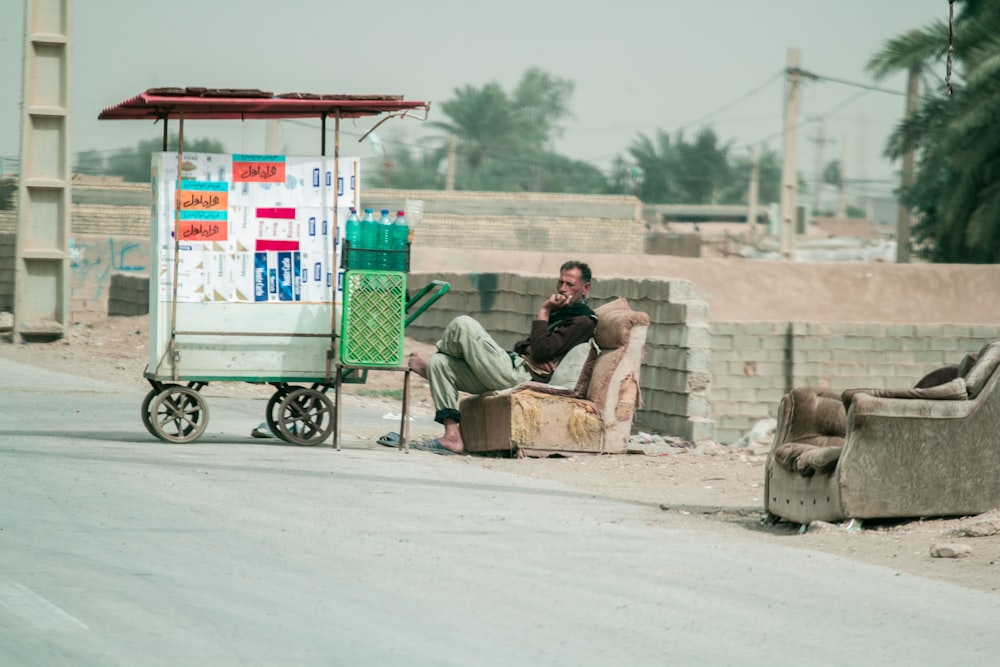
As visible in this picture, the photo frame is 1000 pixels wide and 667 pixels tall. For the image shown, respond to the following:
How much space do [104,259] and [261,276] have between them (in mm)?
24780

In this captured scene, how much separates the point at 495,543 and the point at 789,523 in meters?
2.11

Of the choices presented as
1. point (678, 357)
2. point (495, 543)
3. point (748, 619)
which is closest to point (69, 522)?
point (495, 543)

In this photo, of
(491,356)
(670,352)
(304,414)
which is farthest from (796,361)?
(304,414)

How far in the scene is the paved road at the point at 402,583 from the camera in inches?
189

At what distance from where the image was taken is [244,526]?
6.99 m

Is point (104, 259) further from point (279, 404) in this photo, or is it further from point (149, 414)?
point (149, 414)

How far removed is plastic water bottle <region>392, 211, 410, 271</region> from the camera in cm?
1005

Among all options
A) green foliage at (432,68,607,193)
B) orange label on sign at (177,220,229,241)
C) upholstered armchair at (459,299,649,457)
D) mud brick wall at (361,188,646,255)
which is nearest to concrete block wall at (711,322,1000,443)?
upholstered armchair at (459,299,649,457)

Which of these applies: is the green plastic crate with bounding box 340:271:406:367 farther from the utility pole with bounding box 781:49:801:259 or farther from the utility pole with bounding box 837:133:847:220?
the utility pole with bounding box 837:133:847:220

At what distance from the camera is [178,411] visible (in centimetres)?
1032

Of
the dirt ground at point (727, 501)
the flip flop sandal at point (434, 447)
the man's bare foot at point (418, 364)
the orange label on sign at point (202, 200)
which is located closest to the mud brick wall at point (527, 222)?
the dirt ground at point (727, 501)

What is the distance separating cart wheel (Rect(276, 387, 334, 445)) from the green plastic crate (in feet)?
2.10

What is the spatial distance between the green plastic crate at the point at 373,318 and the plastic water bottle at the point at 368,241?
0.24ft

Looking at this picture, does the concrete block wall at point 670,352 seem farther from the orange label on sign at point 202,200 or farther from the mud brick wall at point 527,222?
the mud brick wall at point 527,222
